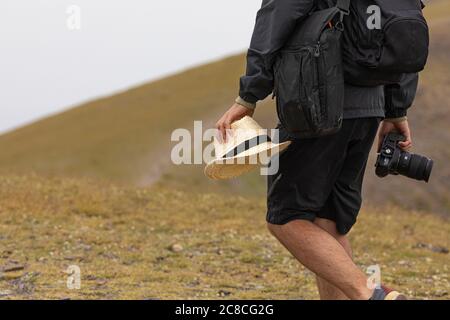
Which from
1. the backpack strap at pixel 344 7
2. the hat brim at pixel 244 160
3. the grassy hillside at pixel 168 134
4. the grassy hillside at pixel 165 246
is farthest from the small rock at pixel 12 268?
the grassy hillside at pixel 168 134

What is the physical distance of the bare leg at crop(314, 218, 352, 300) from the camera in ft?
19.6

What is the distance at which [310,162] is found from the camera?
218 inches

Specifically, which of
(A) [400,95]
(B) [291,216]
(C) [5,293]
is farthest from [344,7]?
(C) [5,293]

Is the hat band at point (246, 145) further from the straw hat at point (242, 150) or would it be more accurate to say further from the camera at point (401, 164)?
the camera at point (401, 164)

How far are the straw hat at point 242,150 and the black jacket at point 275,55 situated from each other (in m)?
0.20

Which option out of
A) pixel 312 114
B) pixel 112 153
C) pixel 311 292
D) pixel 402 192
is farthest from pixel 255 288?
pixel 112 153

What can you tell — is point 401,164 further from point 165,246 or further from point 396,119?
point 165,246

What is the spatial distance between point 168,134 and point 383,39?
51.3 metres

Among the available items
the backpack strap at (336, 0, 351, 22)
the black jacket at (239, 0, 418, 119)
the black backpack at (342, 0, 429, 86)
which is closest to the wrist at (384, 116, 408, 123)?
the black jacket at (239, 0, 418, 119)

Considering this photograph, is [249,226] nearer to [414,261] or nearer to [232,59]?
[414,261]

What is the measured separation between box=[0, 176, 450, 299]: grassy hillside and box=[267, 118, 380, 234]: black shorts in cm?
270

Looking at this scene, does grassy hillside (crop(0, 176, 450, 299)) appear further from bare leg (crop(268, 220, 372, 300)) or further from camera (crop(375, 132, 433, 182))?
camera (crop(375, 132, 433, 182))

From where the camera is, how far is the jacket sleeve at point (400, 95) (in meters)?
6.04

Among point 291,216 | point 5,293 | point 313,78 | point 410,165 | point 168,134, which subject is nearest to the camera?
point 313,78
